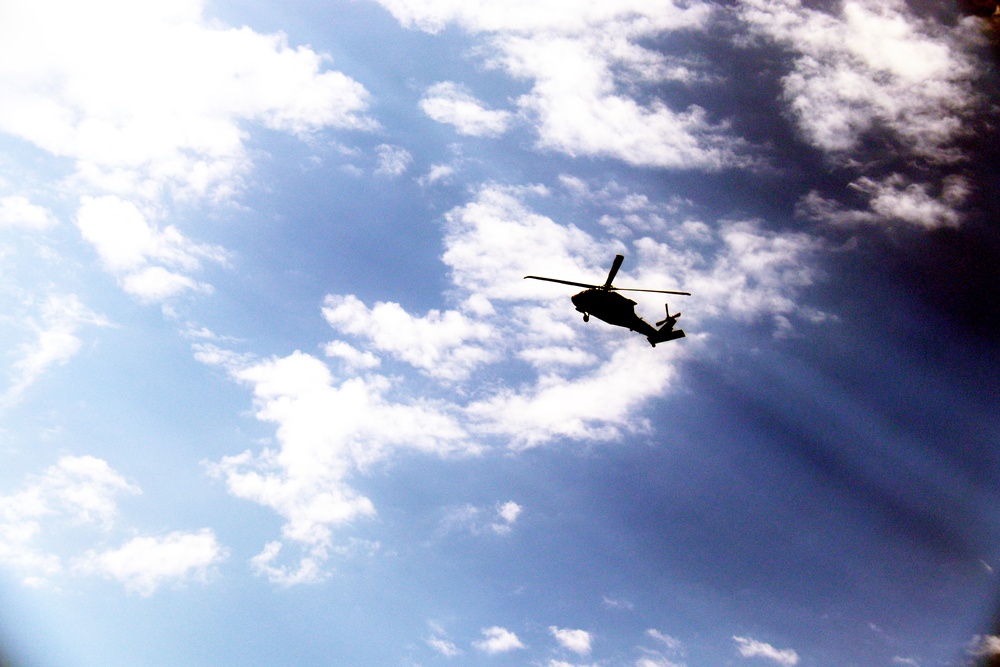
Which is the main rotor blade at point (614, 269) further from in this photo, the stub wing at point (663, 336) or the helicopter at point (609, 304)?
the stub wing at point (663, 336)

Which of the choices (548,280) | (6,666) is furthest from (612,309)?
(6,666)

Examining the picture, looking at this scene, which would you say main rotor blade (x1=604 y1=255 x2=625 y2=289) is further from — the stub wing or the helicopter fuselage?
the stub wing

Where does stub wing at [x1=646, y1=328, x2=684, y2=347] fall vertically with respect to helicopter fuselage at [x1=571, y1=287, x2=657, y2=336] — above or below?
A: above

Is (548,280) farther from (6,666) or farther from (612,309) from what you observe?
(6,666)

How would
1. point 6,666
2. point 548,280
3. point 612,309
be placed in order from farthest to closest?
point 6,666 < point 612,309 < point 548,280

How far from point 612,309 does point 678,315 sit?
6.50 m

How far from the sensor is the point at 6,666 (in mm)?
164375

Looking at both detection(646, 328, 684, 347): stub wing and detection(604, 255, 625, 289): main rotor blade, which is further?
detection(646, 328, 684, 347): stub wing

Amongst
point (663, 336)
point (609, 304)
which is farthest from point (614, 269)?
point (663, 336)

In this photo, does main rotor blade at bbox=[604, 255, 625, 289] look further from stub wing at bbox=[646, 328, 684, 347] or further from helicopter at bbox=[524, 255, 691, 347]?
stub wing at bbox=[646, 328, 684, 347]

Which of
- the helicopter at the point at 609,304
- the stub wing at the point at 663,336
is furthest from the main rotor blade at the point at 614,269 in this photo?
the stub wing at the point at 663,336

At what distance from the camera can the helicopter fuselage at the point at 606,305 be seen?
43594mm

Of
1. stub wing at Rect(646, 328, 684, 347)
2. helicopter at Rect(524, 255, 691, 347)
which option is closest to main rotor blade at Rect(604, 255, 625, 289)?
helicopter at Rect(524, 255, 691, 347)

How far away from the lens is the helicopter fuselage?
43.6 meters
